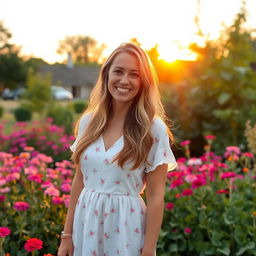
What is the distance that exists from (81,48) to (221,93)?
185 ft

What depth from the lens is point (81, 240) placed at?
7.06ft

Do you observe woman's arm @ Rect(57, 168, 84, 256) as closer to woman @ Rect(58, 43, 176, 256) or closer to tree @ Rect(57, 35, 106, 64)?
woman @ Rect(58, 43, 176, 256)

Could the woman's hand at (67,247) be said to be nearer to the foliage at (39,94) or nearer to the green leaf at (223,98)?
the green leaf at (223,98)

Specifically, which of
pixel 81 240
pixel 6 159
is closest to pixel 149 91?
pixel 81 240

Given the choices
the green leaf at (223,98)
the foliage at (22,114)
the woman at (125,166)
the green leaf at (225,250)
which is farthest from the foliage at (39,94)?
the woman at (125,166)

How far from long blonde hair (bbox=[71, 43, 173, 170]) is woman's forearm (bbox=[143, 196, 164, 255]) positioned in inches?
7.2

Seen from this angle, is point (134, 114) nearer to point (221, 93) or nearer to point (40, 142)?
point (40, 142)

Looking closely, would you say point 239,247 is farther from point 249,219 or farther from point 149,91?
point 149,91

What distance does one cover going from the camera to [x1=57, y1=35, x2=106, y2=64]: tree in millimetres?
60531

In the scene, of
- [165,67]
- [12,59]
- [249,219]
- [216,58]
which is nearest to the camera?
[249,219]

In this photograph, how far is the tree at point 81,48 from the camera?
60.5m

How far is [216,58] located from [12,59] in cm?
3174

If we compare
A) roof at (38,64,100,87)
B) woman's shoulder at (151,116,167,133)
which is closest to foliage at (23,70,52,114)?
woman's shoulder at (151,116,167,133)

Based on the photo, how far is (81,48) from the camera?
206 ft
